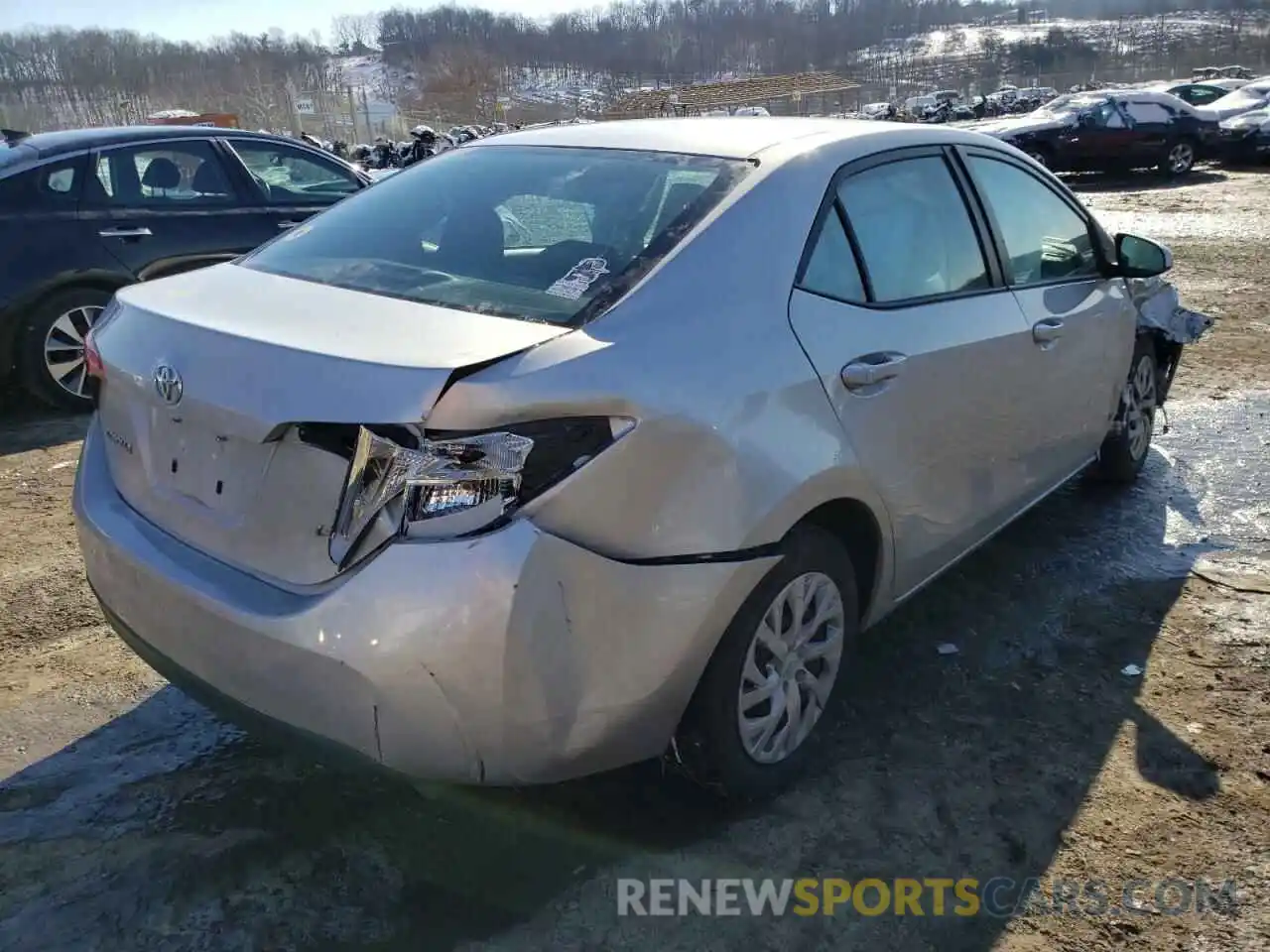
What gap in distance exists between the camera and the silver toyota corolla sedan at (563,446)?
1.93 m

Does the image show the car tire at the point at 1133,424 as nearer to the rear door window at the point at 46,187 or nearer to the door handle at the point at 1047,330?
the door handle at the point at 1047,330

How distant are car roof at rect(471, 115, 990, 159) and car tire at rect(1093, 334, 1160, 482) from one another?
6.31 ft

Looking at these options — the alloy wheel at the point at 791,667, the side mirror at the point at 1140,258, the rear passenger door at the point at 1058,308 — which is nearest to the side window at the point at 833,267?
the alloy wheel at the point at 791,667

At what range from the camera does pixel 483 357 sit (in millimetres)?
1972

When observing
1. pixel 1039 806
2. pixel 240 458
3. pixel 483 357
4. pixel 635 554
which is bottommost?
pixel 1039 806

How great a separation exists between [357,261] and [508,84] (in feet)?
287

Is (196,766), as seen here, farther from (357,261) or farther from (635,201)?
(635,201)

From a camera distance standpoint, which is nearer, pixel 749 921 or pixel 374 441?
pixel 374 441

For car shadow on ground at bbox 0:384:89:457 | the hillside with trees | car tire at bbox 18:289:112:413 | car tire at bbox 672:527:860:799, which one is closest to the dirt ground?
car tire at bbox 672:527:860:799

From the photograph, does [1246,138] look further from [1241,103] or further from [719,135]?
[719,135]

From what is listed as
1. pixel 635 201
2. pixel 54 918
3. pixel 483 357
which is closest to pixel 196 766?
pixel 54 918

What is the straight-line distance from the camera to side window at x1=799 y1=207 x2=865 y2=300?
262 centimetres

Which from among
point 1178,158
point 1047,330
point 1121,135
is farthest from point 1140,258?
point 1178,158

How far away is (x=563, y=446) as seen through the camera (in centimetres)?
197
